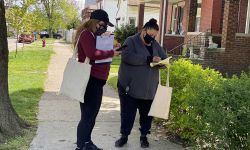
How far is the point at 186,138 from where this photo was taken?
657 cm

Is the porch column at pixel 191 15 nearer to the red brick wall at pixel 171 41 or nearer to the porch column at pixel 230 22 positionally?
the red brick wall at pixel 171 41

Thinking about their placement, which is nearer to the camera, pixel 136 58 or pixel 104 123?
pixel 136 58

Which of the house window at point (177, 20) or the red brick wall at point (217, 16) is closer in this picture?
the red brick wall at point (217, 16)

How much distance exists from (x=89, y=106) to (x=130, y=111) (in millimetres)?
851

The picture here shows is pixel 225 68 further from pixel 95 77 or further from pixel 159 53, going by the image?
pixel 95 77

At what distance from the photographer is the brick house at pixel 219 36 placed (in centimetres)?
1506

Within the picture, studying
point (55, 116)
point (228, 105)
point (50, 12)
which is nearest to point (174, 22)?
point (55, 116)

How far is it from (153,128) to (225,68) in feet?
27.6

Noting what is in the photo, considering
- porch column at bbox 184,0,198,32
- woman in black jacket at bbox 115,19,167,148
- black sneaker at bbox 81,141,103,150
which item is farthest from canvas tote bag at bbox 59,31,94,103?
porch column at bbox 184,0,198,32

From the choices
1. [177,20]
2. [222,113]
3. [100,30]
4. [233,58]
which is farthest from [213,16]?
[222,113]

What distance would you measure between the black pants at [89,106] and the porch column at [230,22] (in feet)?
33.0

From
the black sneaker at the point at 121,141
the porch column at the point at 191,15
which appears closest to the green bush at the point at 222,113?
the black sneaker at the point at 121,141

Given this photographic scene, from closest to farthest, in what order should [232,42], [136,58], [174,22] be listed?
[136,58], [232,42], [174,22]

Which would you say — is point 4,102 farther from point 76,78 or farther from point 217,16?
point 217,16
